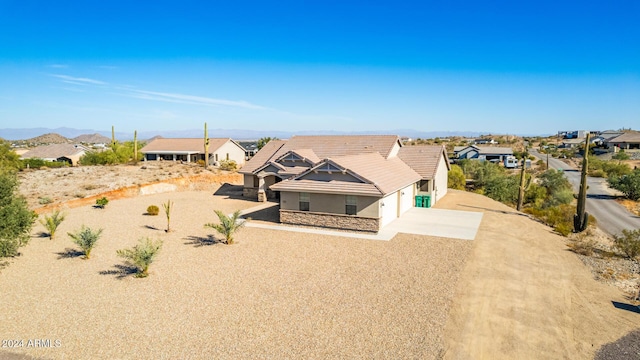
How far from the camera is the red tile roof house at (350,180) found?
24.1m

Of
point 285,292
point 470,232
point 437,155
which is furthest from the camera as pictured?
point 437,155

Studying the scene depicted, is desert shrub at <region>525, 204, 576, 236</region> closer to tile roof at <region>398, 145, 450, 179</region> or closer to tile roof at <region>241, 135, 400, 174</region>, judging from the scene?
tile roof at <region>398, 145, 450, 179</region>

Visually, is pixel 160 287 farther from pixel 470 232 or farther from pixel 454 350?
pixel 470 232

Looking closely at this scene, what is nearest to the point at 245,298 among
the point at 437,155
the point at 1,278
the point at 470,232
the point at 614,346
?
the point at 1,278

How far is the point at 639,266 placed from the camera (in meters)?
18.4

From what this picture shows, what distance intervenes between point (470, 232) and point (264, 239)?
1237 cm

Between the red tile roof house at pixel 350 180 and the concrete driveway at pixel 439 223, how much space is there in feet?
2.54

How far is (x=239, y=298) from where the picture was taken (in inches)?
551

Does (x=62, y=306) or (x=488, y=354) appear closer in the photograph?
(x=488, y=354)

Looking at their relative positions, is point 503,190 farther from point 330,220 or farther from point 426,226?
point 330,220

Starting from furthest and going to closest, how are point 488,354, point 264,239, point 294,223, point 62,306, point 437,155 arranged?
1. point 437,155
2. point 294,223
3. point 264,239
4. point 62,306
5. point 488,354

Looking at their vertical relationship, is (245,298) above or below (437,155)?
below

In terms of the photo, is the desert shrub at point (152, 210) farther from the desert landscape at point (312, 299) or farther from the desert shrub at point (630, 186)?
the desert shrub at point (630, 186)

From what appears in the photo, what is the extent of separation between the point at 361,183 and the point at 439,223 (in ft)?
20.9
